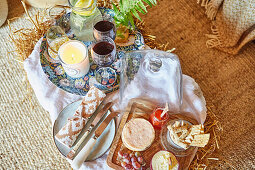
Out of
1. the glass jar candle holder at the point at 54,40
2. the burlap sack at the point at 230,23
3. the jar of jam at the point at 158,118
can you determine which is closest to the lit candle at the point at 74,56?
the glass jar candle holder at the point at 54,40

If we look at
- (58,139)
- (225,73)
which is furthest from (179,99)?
(225,73)

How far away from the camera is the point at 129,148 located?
0.91 metres

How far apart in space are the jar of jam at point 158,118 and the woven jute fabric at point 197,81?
38 centimetres

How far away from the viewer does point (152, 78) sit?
1.04 m

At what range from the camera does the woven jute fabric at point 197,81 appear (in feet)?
3.92

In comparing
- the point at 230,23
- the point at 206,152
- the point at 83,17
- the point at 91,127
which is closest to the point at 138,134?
the point at 91,127

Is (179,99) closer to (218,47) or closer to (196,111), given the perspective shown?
(196,111)

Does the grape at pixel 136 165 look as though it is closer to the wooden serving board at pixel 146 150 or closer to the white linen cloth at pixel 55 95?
the wooden serving board at pixel 146 150

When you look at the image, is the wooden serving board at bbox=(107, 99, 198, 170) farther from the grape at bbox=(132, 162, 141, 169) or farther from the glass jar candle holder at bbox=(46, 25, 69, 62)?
the glass jar candle holder at bbox=(46, 25, 69, 62)

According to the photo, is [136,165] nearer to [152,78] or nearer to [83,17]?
[152,78]

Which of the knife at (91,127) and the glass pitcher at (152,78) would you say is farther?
the glass pitcher at (152,78)

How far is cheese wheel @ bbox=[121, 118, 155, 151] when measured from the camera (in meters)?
0.90

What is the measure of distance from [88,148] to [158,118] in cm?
30

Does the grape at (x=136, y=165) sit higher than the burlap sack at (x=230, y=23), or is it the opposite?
the burlap sack at (x=230, y=23)
